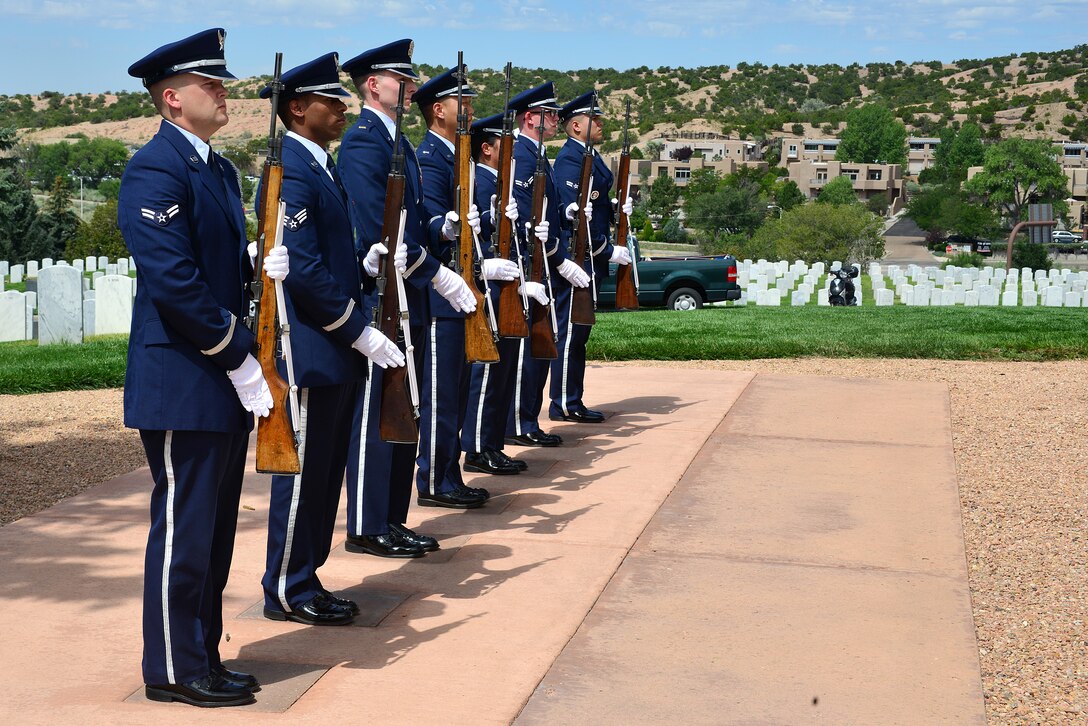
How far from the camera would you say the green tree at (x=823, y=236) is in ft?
200

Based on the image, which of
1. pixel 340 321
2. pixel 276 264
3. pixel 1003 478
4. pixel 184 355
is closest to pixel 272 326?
pixel 276 264

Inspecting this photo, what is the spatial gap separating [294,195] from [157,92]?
762 millimetres

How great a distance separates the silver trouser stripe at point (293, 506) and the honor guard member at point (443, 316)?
1471mm

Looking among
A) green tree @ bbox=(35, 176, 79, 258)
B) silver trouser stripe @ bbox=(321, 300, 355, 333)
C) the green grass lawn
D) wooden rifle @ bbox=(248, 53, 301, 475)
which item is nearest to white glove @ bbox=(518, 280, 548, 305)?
silver trouser stripe @ bbox=(321, 300, 355, 333)

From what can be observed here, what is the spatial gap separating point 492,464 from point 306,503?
2.87 metres

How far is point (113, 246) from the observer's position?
39719 mm

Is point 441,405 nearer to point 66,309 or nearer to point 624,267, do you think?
point 624,267

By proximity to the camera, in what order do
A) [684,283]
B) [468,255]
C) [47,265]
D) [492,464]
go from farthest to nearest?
[47,265], [684,283], [492,464], [468,255]

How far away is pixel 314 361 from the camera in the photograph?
15.5 feet

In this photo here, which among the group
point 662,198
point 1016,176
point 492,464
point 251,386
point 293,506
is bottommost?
point 492,464

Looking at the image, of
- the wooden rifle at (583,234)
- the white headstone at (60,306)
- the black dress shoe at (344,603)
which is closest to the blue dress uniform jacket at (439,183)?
the black dress shoe at (344,603)

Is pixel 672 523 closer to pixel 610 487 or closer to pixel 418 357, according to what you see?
pixel 610 487

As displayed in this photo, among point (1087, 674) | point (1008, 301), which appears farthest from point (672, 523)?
point (1008, 301)

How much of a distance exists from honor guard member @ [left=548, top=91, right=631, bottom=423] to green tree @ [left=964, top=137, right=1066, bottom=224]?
110 meters
